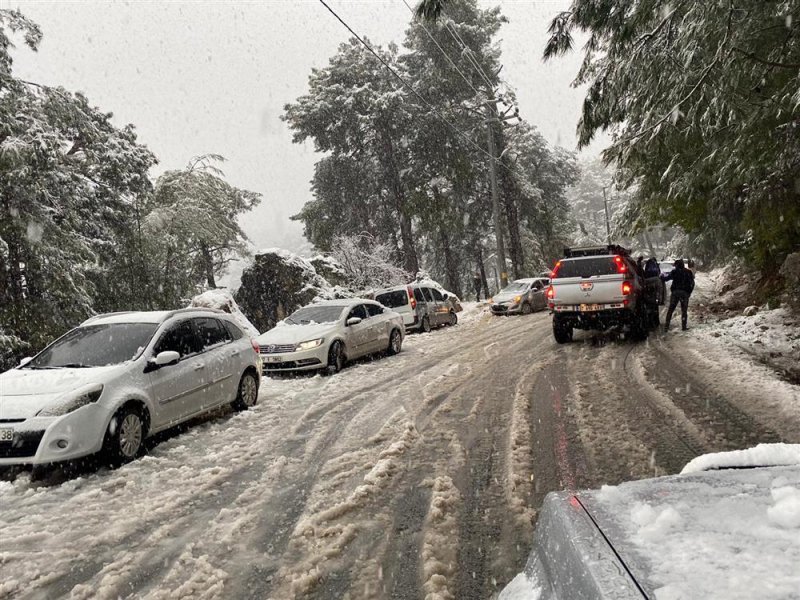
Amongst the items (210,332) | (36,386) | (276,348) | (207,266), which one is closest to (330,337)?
(276,348)

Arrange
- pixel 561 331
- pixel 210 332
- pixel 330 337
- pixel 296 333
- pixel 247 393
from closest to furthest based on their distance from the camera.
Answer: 1. pixel 210 332
2. pixel 247 393
3. pixel 330 337
4. pixel 296 333
5. pixel 561 331

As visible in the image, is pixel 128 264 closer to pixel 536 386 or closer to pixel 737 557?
pixel 536 386

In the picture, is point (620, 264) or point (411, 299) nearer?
point (620, 264)

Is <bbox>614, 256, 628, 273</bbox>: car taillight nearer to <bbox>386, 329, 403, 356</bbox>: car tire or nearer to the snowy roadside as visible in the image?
the snowy roadside

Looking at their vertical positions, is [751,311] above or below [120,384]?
below

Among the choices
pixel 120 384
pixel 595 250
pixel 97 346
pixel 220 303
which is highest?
pixel 220 303

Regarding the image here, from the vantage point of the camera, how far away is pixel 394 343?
1430cm

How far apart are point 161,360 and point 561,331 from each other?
8.98 meters

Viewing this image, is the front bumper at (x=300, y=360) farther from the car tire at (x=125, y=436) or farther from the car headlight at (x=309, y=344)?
the car tire at (x=125, y=436)

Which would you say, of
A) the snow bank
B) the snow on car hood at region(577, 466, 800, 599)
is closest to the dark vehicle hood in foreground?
the snow on car hood at region(577, 466, 800, 599)

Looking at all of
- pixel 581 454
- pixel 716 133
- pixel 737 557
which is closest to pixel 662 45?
pixel 716 133

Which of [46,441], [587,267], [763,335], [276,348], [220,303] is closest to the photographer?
[46,441]

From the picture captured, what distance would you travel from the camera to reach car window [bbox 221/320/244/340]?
8680 millimetres

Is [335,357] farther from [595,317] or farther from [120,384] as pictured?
[120,384]
